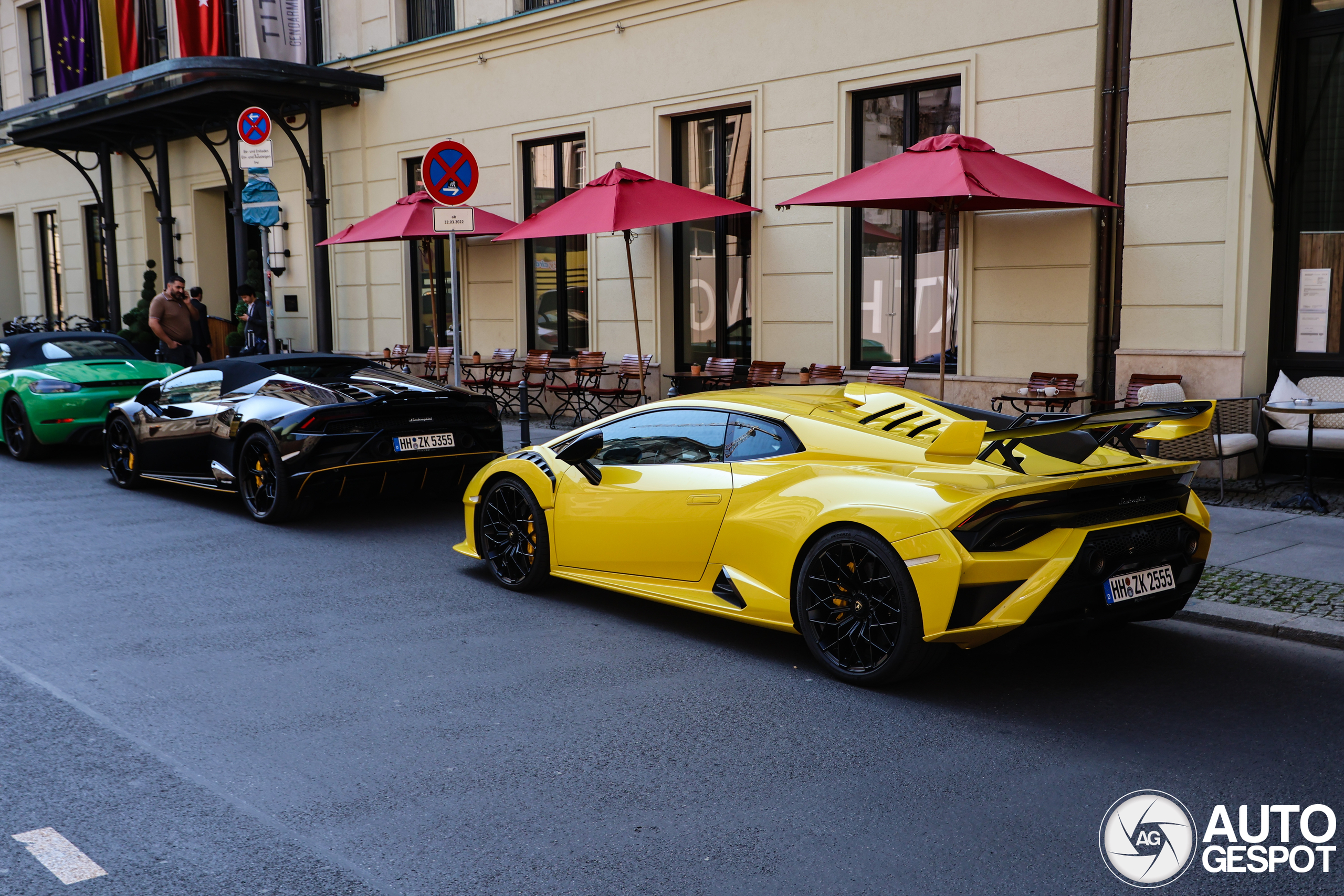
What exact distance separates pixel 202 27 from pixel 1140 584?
68.0 ft

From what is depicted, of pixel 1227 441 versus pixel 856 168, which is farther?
pixel 856 168

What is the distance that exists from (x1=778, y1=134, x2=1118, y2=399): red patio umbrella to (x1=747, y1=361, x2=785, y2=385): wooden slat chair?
282cm

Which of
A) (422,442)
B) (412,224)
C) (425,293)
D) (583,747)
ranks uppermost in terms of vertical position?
(412,224)

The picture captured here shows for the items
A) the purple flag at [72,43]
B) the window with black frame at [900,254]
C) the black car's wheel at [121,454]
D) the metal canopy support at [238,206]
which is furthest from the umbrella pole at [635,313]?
the purple flag at [72,43]

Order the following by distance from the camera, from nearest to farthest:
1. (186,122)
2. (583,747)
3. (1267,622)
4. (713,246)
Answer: (583,747) < (1267,622) < (713,246) < (186,122)

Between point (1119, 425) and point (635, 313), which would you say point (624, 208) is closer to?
point (635, 313)

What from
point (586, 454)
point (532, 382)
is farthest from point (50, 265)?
point (586, 454)

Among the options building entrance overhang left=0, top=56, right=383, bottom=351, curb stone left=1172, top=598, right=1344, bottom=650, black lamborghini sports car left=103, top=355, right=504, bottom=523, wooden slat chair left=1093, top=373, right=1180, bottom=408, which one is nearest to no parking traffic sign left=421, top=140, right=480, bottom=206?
black lamborghini sports car left=103, top=355, right=504, bottom=523

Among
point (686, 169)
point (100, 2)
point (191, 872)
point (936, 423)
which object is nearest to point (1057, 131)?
point (686, 169)

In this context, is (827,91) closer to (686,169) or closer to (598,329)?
(686,169)

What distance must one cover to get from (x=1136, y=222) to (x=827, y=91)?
3.78 meters

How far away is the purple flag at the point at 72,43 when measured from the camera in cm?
2428

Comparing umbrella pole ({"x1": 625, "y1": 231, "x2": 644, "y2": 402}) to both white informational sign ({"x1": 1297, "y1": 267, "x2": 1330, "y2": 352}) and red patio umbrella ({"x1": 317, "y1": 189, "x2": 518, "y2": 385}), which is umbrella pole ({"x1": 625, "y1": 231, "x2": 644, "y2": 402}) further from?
white informational sign ({"x1": 1297, "y1": 267, "x2": 1330, "y2": 352})

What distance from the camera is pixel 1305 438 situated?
29.8 feet
